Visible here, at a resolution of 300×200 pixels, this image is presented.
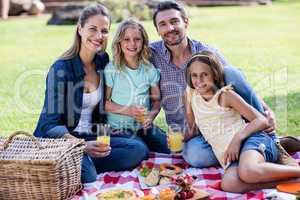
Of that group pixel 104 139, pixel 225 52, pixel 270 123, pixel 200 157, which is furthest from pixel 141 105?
pixel 225 52

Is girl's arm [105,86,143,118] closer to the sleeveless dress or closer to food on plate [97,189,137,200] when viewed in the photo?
the sleeveless dress

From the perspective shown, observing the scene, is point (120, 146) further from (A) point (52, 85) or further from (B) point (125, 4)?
(B) point (125, 4)

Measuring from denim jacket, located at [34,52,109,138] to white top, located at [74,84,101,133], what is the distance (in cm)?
5

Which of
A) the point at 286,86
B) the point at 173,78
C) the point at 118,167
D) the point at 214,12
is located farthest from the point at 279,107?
the point at 214,12

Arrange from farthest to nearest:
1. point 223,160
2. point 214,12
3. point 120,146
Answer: point 214,12 → point 120,146 → point 223,160

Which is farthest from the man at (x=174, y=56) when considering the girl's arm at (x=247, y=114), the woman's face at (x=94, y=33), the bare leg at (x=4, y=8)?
the bare leg at (x=4, y=8)

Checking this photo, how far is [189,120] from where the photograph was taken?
4.66 meters

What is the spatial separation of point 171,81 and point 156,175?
882 mm

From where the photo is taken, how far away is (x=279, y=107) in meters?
7.08

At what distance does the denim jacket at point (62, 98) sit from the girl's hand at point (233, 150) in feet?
3.88

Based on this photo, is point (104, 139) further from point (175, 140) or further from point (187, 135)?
point (187, 135)

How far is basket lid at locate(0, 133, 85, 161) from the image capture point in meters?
3.89

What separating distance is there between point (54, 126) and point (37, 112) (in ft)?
8.86

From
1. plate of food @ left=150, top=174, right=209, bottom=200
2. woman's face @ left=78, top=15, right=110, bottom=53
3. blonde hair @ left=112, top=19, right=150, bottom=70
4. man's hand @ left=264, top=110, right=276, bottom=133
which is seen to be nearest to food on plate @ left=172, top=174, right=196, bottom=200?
plate of food @ left=150, top=174, right=209, bottom=200
